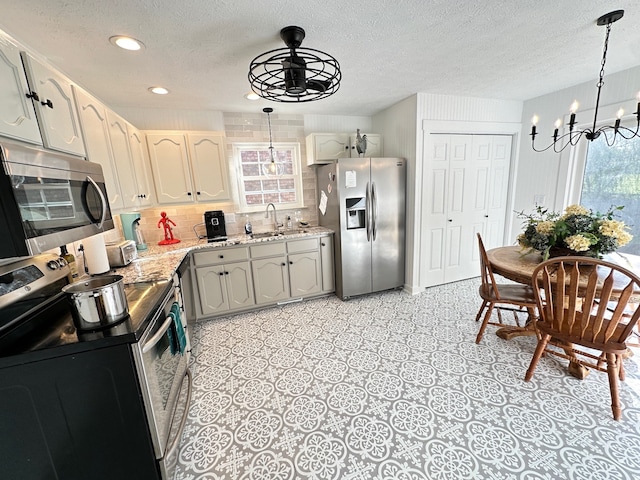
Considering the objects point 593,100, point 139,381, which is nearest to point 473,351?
point 139,381

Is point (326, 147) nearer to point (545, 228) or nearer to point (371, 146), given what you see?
point (371, 146)

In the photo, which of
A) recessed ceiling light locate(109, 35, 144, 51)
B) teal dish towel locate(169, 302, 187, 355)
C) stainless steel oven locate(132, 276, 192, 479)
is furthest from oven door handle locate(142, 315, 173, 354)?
recessed ceiling light locate(109, 35, 144, 51)

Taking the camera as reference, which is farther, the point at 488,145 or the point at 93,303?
the point at 488,145

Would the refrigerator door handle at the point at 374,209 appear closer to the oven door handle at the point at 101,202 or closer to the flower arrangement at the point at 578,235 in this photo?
the flower arrangement at the point at 578,235

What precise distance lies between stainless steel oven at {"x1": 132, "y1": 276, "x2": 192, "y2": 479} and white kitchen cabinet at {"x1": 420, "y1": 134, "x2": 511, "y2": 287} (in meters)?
2.85

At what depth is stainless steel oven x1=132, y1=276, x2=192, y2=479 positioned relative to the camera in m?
1.18

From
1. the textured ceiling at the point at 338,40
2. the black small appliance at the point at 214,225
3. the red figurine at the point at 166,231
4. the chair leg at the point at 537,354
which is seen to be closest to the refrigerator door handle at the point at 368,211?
the textured ceiling at the point at 338,40

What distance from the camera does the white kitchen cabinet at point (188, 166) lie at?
277 centimetres

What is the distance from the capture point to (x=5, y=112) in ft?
3.38

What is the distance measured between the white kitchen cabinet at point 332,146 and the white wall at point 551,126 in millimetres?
1912

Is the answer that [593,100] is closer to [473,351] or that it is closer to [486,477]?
[473,351]

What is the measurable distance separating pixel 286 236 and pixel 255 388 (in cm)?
160

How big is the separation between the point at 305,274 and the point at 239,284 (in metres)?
0.79

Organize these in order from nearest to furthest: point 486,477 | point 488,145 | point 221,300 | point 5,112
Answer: point 5,112 < point 486,477 < point 221,300 < point 488,145
